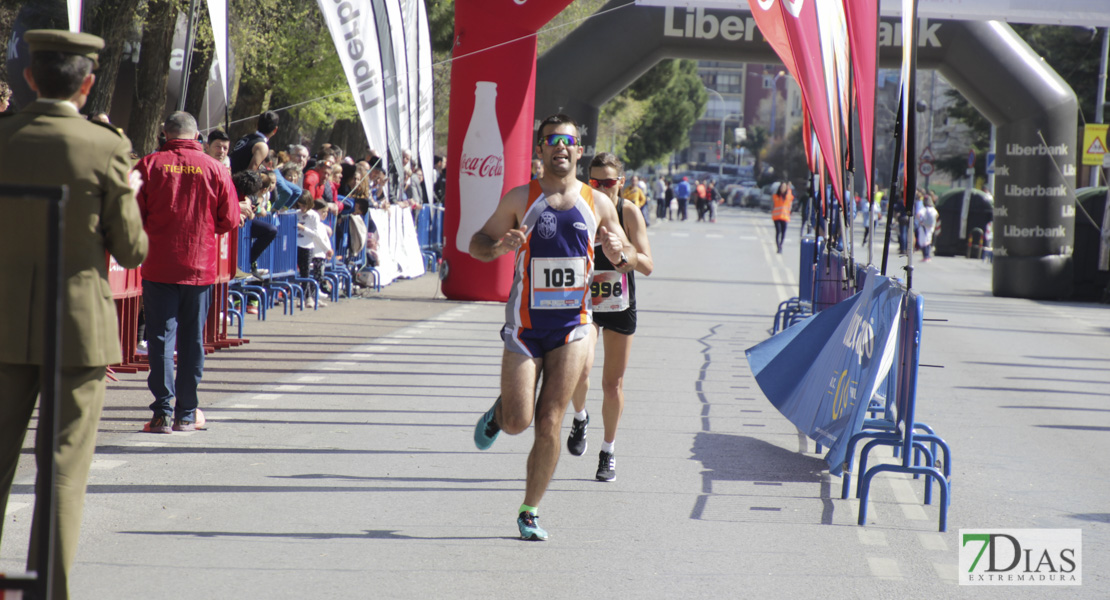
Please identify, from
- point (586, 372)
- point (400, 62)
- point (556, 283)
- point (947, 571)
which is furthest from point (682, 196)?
point (947, 571)

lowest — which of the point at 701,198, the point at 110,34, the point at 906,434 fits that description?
the point at 906,434

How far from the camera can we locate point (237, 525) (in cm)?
578

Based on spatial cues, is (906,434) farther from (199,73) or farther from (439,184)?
(439,184)

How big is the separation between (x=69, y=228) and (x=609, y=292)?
343 centimetres

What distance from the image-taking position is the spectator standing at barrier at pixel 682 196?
54544mm

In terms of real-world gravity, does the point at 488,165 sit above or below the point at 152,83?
below

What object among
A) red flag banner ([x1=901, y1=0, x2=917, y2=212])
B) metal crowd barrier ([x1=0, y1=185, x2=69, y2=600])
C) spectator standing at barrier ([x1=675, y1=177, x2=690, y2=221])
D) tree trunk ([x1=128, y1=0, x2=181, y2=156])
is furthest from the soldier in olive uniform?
spectator standing at barrier ([x1=675, y1=177, x2=690, y2=221])

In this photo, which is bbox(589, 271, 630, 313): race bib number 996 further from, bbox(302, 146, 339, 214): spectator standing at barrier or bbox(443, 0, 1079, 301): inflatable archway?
bbox(443, 0, 1079, 301): inflatable archway

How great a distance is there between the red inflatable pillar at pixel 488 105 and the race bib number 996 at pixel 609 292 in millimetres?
9410

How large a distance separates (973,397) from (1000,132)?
11.5 meters

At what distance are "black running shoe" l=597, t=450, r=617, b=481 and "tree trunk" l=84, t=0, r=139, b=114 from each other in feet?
46.2

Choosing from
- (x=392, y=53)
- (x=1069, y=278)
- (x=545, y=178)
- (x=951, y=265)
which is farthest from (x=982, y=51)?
(x=545, y=178)

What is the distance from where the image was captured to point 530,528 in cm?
564
